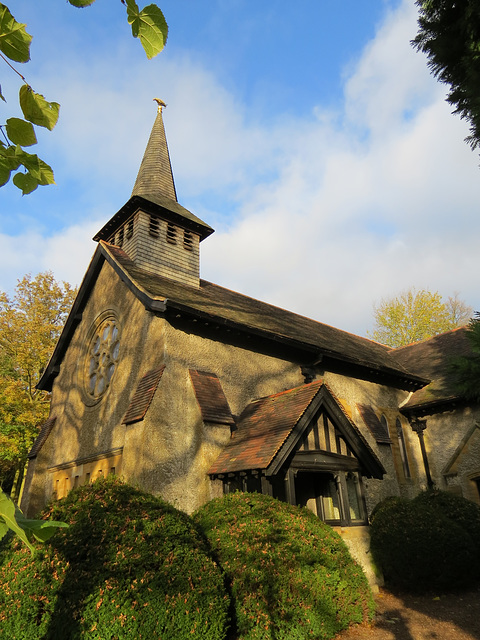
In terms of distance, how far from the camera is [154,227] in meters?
16.3

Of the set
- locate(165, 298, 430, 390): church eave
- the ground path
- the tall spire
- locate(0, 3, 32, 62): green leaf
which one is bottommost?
the ground path

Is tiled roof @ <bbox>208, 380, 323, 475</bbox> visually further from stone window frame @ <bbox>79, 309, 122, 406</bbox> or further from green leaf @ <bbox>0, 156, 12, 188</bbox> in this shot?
green leaf @ <bbox>0, 156, 12, 188</bbox>

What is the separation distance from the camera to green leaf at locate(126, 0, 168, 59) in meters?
1.86

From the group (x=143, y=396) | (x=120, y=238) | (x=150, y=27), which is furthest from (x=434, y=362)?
(x=150, y=27)

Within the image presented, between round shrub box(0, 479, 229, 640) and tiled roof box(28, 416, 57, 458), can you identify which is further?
tiled roof box(28, 416, 57, 458)

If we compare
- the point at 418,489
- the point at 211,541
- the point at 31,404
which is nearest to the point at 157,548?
the point at 211,541

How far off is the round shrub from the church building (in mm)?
3200

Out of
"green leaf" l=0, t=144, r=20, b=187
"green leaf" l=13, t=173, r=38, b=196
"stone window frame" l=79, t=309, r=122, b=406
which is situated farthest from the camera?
"stone window frame" l=79, t=309, r=122, b=406

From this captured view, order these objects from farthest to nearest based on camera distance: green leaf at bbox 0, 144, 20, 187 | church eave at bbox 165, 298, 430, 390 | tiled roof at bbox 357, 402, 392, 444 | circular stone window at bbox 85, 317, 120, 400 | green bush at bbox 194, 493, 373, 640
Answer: tiled roof at bbox 357, 402, 392, 444 < circular stone window at bbox 85, 317, 120, 400 < church eave at bbox 165, 298, 430, 390 < green bush at bbox 194, 493, 373, 640 < green leaf at bbox 0, 144, 20, 187

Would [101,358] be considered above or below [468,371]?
above

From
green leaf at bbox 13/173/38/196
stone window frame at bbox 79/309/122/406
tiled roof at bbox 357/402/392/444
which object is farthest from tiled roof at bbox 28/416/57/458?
green leaf at bbox 13/173/38/196

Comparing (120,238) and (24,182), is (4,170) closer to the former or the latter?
(24,182)

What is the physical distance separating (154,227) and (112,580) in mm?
13202

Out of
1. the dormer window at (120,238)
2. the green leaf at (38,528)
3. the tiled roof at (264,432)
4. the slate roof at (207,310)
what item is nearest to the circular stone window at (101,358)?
the slate roof at (207,310)
